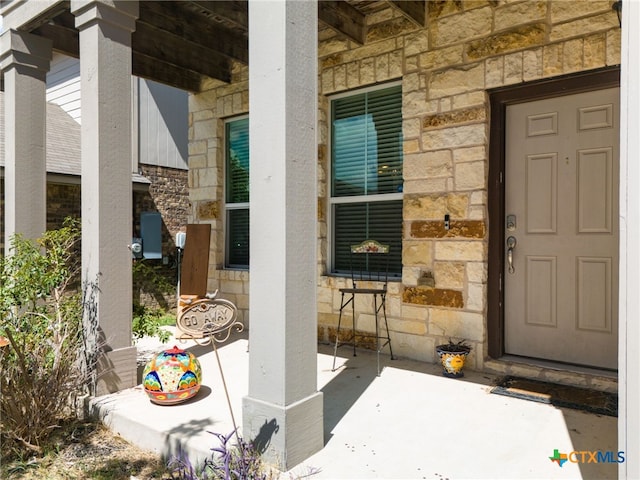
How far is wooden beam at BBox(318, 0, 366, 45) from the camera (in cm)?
383

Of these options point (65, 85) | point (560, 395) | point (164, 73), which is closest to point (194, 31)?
point (164, 73)

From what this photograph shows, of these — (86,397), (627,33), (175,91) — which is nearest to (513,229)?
(627,33)

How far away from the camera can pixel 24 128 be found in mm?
3877

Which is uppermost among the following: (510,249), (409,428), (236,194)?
(236,194)

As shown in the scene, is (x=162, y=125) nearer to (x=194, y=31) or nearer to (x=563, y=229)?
(x=194, y=31)

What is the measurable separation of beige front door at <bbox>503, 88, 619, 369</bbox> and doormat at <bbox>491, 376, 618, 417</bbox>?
314 millimetres

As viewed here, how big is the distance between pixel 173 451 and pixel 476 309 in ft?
8.00

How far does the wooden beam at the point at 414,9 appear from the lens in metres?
3.52

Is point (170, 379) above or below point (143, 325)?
below

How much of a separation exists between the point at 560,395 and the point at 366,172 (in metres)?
2.50

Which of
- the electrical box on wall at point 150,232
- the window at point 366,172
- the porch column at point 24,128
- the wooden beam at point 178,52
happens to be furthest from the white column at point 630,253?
the electrical box on wall at point 150,232

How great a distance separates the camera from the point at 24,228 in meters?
3.85

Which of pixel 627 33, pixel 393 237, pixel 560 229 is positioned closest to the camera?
pixel 627 33

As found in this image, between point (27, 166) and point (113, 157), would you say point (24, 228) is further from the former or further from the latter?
point (113, 157)
